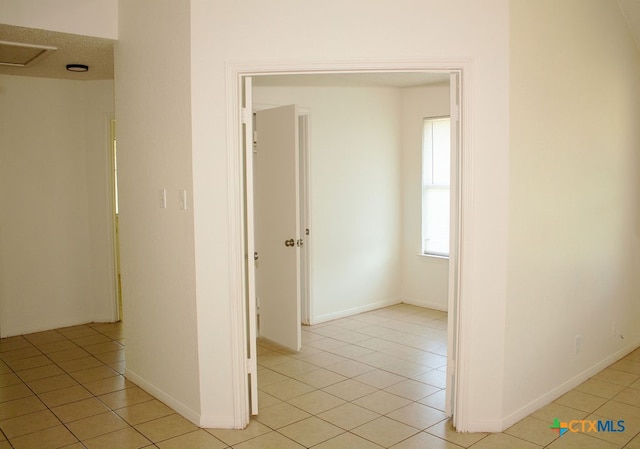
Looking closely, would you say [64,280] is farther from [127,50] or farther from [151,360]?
[127,50]

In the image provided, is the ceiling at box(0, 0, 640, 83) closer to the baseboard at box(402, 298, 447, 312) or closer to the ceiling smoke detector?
the ceiling smoke detector

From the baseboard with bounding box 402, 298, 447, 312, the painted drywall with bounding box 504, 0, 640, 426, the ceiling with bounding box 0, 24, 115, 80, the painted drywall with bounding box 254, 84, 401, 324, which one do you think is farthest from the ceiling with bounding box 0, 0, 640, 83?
the baseboard with bounding box 402, 298, 447, 312

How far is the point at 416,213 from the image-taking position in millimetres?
6395

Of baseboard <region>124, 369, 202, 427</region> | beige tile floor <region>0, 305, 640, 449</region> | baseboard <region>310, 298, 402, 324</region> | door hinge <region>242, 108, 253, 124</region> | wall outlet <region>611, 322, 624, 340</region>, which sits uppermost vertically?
door hinge <region>242, 108, 253, 124</region>

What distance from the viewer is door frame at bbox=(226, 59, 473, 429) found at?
10.4ft

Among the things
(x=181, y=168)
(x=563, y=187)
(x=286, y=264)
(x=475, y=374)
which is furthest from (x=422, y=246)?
(x=181, y=168)

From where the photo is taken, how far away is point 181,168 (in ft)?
11.1

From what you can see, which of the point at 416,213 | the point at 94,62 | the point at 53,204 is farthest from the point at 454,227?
the point at 53,204

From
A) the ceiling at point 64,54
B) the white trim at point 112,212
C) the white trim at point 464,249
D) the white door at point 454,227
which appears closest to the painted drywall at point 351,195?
the ceiling at point 64,54

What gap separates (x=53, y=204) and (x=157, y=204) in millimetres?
2378

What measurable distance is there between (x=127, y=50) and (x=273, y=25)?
124 centimetres

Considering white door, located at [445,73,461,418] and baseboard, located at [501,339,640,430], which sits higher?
white door, located at [445,73,461,418]

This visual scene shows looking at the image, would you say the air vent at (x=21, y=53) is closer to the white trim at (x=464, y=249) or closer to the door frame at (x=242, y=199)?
the door frame at (x=242, y=199)

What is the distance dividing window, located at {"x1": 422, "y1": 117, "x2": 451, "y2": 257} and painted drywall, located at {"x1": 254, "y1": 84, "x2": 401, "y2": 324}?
326 millimetres
